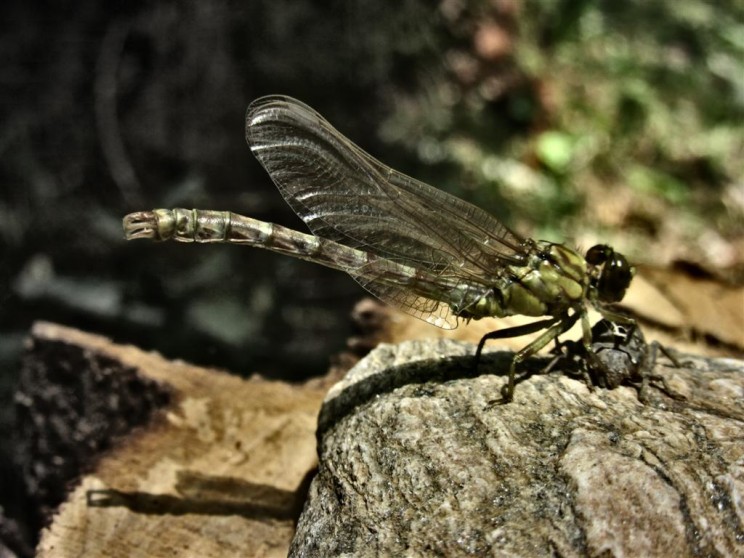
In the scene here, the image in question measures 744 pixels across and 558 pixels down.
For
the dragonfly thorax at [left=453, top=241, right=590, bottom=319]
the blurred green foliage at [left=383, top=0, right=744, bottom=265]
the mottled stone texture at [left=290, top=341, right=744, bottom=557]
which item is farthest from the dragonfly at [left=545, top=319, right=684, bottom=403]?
the blurred green foliage at [left=383, top=0, right=744, bottom=265]

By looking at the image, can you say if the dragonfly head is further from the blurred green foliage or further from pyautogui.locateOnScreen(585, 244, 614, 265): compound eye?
the blurred green foliage

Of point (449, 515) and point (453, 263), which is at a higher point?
point (453, 263)

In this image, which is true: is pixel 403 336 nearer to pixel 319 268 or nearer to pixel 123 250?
pixel 319 268

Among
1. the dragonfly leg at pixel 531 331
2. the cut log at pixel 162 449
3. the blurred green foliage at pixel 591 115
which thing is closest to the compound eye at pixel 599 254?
the dragonfly leg at pixel 531 331

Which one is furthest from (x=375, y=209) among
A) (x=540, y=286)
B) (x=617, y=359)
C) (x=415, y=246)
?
(x=617, y=359)

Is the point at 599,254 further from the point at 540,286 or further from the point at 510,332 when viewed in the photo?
the point at 510,332

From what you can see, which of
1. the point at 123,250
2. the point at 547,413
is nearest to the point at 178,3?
the point at 123,250
